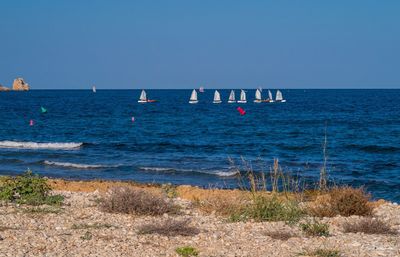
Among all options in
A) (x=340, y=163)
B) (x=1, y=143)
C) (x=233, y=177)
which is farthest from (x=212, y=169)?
(x=1, y=143)

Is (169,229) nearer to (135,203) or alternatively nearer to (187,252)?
(187,252)

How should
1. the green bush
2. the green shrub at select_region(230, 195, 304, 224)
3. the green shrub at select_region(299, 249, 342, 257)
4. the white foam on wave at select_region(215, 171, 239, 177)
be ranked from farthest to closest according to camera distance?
the white foam on wave at select_region(215, 171, 239, 177) → the green bush → the green shrub at select_region(230, 195, 304, 224) → the green shrub at select_region(299, 249, 342, 257)

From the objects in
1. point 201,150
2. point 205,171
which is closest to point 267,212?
point 205,171

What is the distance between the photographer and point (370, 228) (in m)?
10.4

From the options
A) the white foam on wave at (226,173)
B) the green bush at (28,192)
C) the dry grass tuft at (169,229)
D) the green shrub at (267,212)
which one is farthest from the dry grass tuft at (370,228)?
the white foam on wave at (226,173)

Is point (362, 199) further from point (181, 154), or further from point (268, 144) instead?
point (268, 144)

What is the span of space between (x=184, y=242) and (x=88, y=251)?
4.87ft

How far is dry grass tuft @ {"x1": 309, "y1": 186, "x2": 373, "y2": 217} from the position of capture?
12.2 meters

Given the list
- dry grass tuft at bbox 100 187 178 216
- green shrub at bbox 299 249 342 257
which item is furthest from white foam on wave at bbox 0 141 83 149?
green shrub at bbox 299 249 342 257

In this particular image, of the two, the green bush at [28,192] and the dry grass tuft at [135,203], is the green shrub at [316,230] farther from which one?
the green bush at [28,192]

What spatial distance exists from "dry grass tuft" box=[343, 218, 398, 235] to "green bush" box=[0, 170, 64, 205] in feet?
19.0

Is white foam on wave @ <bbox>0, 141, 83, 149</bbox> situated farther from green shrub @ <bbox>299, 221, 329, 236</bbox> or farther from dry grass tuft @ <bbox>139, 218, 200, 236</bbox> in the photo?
green shrub @ <bbox>299, 221, 329, 236</bbox>

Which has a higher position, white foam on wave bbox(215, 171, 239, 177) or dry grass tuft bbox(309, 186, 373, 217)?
dry grass tuft bbox(309, 186, 373, 217)

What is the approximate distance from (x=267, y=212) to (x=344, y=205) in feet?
5.61
